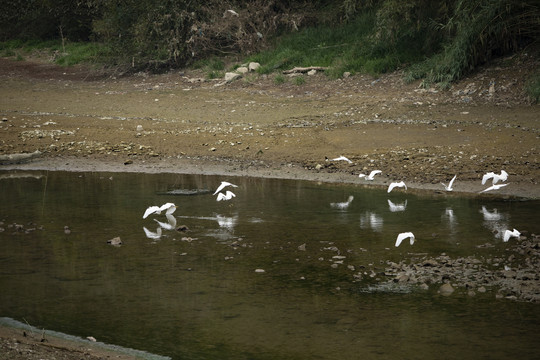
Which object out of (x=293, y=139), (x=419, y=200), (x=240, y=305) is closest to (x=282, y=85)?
(x=293, y=139)

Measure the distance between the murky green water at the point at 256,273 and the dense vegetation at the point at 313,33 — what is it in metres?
5.60

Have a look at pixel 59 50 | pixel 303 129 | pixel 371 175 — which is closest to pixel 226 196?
pixel 371 175

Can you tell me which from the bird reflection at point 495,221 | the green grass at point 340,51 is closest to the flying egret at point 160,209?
the bird reflection at point 495,221

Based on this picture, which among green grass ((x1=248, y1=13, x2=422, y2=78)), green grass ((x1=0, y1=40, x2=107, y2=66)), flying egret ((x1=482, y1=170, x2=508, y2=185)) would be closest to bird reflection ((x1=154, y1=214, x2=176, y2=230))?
flying egret ((x1=482, y1=170, x2=508, y2=185))

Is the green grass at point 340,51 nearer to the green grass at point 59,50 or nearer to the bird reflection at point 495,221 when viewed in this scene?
the green grass at point 59,50

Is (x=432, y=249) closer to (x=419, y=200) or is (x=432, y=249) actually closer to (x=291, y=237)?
(x=291, y=237)

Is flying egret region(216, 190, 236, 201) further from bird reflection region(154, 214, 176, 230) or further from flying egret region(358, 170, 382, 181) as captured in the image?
flying egret region(358, 170, 382, 181)

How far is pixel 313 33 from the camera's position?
19.0m

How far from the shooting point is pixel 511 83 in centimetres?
1386

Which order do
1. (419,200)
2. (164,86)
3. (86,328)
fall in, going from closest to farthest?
(86,328) < (419,200) < (164,86)

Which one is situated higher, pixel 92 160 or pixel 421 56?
pixel 421 56

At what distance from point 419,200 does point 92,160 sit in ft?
17.3

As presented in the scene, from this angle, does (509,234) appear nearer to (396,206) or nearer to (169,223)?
(396,206)

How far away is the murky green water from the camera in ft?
16.5
